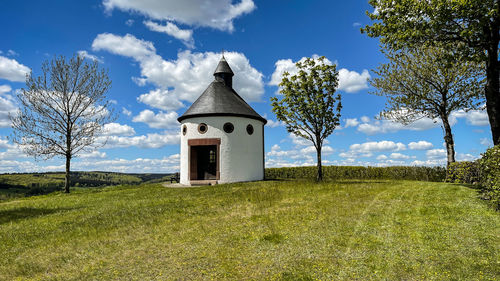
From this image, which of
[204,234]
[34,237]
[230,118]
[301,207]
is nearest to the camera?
[204,234]

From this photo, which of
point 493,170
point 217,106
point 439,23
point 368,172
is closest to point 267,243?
point 493,170

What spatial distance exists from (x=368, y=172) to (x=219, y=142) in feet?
55.2

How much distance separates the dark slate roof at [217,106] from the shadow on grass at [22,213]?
474 inches

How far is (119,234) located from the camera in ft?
27.7

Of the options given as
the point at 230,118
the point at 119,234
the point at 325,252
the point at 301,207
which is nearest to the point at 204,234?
the point at 119,234

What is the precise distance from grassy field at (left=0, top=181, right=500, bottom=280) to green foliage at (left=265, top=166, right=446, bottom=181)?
16542 mm

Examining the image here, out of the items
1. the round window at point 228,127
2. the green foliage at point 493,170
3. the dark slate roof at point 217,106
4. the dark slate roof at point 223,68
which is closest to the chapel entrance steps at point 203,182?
the round window at point 228,127

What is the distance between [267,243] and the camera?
691 centimetres

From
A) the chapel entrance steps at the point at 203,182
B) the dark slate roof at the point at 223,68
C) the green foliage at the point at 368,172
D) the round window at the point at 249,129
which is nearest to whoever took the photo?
the chapel entrance steps at the point at 203,182

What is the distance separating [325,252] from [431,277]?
1.99 metres

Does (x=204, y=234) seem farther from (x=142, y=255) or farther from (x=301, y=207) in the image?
(x=301, y=207)

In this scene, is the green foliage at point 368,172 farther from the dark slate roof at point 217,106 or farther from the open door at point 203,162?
the open door at point 203,162

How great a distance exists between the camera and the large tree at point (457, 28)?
1200cm

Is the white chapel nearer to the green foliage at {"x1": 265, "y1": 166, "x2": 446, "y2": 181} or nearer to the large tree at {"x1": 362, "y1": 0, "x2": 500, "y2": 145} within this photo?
the green foliage at {"x1": 265, "y1": 166, "x2": 446, "y2": 181}
